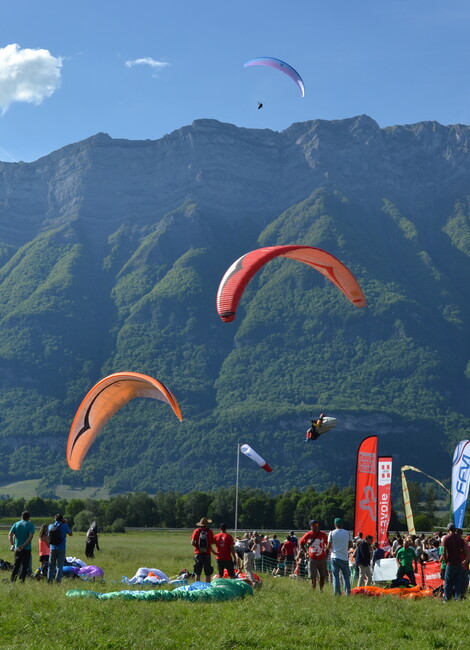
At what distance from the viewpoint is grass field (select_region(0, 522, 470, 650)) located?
1452cm

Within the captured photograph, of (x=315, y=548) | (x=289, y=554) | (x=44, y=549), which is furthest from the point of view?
(x=289, y=554)

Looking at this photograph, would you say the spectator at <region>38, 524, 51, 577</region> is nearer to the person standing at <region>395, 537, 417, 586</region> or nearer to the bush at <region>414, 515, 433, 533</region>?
the person standing at <region>395, 537, 417, 586</region>

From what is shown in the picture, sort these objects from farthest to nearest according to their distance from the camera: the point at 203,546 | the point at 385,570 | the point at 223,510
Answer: the point at 223,510, the point at 385,570, the point at 203,546

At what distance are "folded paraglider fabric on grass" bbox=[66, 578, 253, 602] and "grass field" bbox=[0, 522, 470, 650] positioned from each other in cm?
35

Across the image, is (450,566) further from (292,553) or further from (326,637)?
(292,553)

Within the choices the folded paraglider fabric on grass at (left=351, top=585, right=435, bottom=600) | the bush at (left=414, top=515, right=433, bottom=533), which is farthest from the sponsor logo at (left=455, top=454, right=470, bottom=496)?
the bush at (left=414, top=515, right=433, bottom=533)

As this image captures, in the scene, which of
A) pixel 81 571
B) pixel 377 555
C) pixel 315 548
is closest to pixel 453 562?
pixel 315 548

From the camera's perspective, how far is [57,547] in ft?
68.8

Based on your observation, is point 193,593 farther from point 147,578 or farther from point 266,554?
point 266,554

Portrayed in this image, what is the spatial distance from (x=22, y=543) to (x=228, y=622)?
6357 mm

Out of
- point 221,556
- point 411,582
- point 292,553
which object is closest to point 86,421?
point 292,553

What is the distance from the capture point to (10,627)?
14.8 metres

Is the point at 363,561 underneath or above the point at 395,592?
above

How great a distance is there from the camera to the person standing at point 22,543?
66.1 feet
